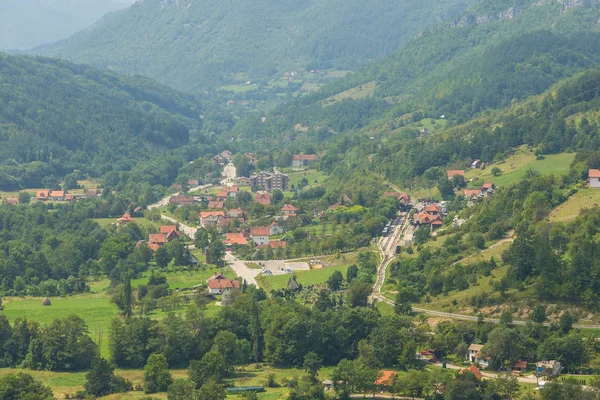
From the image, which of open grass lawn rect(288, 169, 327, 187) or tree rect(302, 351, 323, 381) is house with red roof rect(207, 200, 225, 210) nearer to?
open grass lawn rect(288, 169, 327, 187)

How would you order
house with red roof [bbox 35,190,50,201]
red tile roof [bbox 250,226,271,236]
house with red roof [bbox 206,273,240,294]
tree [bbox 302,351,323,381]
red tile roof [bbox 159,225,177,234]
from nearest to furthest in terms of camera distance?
1. tree [bbox 302,351,323,381]
2. house with red roof [bbox 206,273,240,294]
3. red tile roof [bbox 250,226,271,236]
4. red tile roof [bbox 159,225,177,234]
5. house with red roof [bbox 35,190,50,201]

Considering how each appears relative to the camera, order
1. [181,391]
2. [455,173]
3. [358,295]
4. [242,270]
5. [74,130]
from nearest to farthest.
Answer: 1. [181,391]
2. [358,295]
3. [242,270]
4. [455,173]
5. [74,130]

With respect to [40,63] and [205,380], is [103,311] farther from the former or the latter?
[40,63]

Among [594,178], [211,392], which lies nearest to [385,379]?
[211,392]

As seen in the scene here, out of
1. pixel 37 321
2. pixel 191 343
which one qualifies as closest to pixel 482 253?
pixel 191 343

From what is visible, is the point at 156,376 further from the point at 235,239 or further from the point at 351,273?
the point at 235,239

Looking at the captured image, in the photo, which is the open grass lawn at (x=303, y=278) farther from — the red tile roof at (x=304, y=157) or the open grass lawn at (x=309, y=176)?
the red tile roof at (x=304, y=157)

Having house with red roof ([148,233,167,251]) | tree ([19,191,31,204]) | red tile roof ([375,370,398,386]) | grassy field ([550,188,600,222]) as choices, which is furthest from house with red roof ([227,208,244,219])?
red tile roof ([375,370,398,386])
